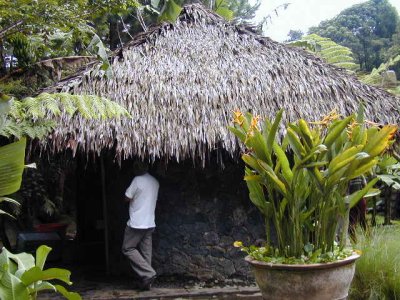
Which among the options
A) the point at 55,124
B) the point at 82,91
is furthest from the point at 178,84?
the point at 55,124

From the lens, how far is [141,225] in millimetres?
5793

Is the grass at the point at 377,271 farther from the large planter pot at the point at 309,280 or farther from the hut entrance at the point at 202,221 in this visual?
the hut entrance at the point at 202,221

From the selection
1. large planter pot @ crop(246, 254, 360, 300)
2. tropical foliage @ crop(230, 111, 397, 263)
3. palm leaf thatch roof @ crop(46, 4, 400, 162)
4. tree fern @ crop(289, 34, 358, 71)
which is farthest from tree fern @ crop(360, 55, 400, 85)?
large planter pot @ crop(246, 254, 360, 300)

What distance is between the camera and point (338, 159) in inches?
145

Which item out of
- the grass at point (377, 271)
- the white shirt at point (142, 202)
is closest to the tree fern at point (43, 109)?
the white shirt at point (142, 202)

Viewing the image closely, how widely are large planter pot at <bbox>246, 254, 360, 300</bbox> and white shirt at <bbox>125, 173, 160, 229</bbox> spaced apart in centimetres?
227

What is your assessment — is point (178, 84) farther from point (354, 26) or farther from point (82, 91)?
point (354, 26)

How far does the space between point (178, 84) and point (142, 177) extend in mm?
1275

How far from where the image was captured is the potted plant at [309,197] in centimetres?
371

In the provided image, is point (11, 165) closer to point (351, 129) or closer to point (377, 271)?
point (351, 129)

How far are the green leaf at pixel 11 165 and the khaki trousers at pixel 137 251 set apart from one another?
2825 mm

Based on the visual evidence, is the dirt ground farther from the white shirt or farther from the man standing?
the white shirt

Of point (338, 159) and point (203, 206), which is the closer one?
point (338, 159)

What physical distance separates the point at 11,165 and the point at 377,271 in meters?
3.21
